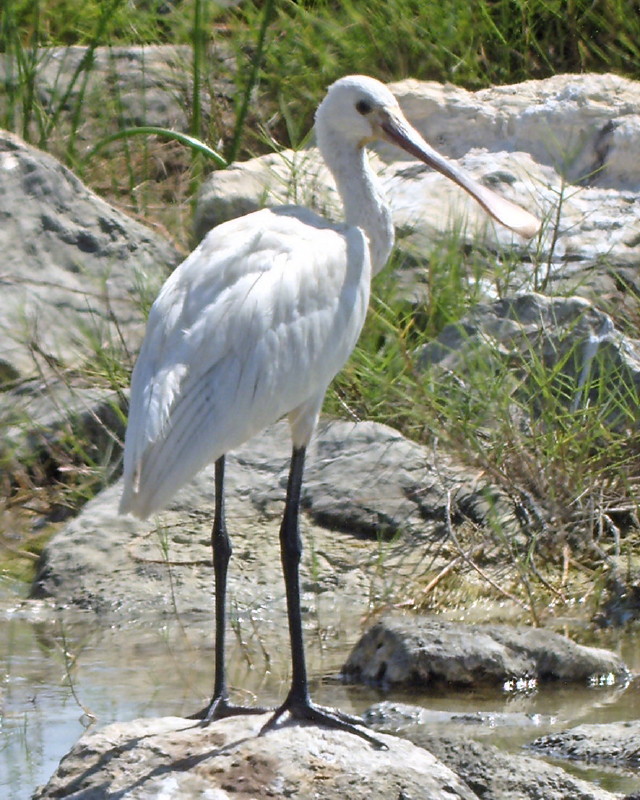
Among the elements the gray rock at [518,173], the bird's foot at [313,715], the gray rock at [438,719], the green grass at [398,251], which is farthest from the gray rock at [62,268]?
the bird's foot at [313,715]

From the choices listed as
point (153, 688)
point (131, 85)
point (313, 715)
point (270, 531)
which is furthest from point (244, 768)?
point (131, 85)

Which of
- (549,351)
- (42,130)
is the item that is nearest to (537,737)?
(549,351)

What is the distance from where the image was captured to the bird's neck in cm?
493

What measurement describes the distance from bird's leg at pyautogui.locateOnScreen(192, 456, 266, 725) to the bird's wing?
0.32 meters

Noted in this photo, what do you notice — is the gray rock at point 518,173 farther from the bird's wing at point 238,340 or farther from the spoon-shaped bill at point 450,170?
the bird's wing at point 238,340

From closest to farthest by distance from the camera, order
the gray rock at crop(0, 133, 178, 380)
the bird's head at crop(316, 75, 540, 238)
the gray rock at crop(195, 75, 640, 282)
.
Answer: the bird's head at crop(316, 75, 540, 238)
the gray rock at crop(0, 133, 178, 380)
the gray rock at crop(195, 75, 640, 282)

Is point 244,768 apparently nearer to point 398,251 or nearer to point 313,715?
point 313,715

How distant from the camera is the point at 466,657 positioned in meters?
5.11

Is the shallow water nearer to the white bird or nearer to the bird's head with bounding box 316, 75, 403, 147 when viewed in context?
the white bird

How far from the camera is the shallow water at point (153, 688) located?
4641 mm

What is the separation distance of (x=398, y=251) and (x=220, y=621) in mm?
3234

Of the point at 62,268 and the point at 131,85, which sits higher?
the point at 131,85

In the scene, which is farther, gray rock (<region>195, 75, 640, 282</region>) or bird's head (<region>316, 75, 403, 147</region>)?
gray rock (<region>195, 75, 640, 282</region>)

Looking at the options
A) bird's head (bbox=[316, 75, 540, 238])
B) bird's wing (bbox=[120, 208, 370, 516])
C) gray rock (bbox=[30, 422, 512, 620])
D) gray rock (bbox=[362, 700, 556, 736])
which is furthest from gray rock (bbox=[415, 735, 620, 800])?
bird's head (bbox=[316, 75, 540, 238])
